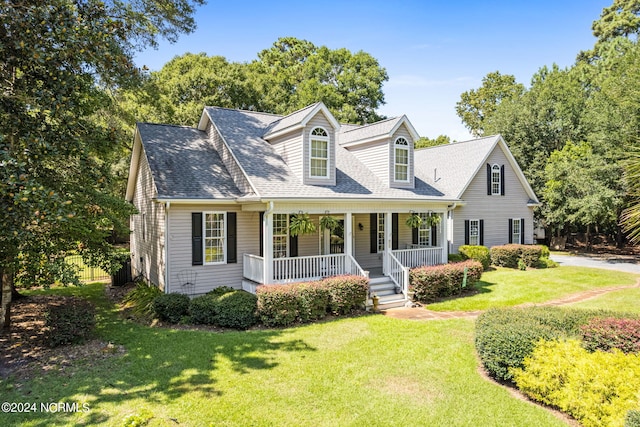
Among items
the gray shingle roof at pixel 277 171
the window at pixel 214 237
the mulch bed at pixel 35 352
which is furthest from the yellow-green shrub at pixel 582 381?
the window at pixel 214 237

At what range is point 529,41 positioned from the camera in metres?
18.0

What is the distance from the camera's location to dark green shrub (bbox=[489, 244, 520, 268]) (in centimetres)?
2095

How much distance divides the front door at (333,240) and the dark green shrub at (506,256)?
33.3ft

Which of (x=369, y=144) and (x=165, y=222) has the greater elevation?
(x=369, y=144)

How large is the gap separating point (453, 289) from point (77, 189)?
1246 cm

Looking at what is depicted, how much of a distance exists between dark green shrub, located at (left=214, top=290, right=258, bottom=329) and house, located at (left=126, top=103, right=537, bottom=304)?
66.0 inches

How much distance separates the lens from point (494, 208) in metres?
22.6

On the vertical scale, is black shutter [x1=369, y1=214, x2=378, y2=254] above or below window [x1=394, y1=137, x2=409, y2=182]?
below

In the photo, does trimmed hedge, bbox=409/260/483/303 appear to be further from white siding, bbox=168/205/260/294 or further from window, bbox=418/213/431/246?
white siding, bbox=168/205/260/294

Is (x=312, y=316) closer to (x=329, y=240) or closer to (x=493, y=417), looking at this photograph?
(x=329, y=240)

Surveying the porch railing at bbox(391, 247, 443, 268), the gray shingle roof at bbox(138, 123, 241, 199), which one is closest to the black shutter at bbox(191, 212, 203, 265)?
the gray shingle roof at bbox(138, 123, 241, 199)

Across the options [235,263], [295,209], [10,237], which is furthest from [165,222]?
[10,237]

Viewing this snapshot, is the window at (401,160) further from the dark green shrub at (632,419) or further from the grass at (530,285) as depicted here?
the dark green shrub at (632,419)

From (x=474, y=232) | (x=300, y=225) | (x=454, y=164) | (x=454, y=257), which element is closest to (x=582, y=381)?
(x=300, y=225)
